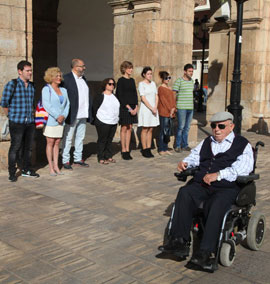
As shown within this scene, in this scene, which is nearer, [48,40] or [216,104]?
[216,104]

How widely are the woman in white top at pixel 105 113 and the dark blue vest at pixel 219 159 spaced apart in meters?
3.65

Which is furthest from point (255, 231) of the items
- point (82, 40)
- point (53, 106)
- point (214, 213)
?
point (82, 40)

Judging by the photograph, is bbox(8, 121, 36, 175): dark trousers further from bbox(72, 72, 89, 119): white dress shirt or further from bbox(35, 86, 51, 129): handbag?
bbox(72, 72, 89, 119): white dress shirt

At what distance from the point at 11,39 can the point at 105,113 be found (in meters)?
1.93

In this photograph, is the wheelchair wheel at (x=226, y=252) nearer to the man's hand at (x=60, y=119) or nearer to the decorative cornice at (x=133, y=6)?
the man's hand at (x=60, y=119)

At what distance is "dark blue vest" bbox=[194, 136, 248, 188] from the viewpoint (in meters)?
3.95

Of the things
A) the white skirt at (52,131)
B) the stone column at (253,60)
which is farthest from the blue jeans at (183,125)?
the stone column at (253,60)

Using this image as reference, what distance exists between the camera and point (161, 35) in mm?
9414

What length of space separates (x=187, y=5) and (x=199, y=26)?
432 inches

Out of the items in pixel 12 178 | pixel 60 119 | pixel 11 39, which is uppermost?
pixel 11 39

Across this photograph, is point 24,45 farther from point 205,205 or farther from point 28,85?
point 205,205

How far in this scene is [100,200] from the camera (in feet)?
18.1

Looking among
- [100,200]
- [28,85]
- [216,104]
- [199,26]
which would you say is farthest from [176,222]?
[199,26]

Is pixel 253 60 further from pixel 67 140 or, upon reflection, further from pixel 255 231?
pixel 255 231
